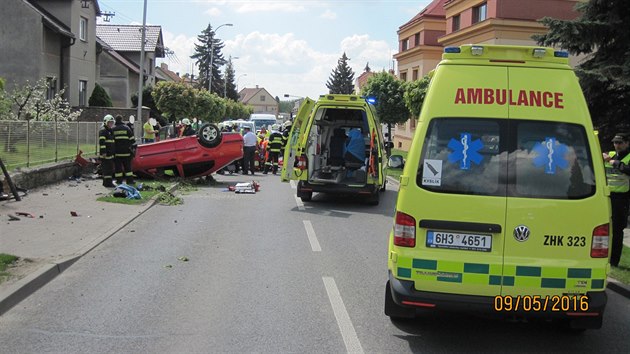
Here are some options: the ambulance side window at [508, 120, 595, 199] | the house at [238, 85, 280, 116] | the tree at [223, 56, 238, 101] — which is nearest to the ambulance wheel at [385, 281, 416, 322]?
the ambulance side window at [508, 120, 595, 199]

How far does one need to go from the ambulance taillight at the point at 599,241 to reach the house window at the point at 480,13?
100ft

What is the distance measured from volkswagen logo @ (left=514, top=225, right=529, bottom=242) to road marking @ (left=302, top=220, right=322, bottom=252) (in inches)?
185

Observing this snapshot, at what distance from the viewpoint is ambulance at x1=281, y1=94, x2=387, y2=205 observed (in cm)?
1412

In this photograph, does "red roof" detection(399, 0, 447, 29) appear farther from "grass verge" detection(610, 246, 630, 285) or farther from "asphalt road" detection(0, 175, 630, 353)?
"grass verge" detection(610, 246, 630, 285)

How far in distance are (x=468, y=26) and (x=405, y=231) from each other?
31710 millimetres

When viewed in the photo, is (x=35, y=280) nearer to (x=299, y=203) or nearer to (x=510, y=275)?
(x=510, y=275)

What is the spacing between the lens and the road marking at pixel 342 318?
5270 mm

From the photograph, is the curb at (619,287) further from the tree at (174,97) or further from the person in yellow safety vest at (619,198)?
the tree at (174,97)

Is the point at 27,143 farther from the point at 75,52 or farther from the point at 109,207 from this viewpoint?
the point at 75,52

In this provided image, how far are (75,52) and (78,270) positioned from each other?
30.9 metres

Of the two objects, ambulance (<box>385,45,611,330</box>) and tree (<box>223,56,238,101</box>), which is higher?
tree (<box>223,56,238,101</box>)

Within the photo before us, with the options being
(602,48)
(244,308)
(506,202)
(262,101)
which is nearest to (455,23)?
(602,48)

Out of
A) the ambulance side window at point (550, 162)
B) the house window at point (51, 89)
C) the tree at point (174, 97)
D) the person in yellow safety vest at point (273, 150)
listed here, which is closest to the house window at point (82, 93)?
the house window at point (51, 89)

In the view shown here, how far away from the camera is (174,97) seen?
3859cm
